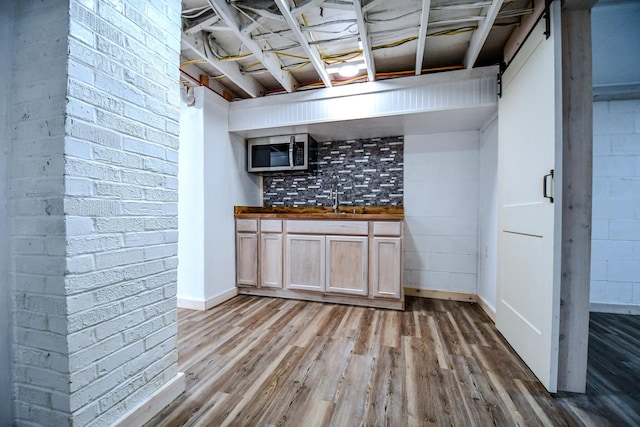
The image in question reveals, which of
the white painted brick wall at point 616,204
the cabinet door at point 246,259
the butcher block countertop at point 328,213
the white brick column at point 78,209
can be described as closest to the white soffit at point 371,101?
the butcher block countertop at point 328,213

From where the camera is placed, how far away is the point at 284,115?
258 centimetres

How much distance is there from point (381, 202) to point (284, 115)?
144cm

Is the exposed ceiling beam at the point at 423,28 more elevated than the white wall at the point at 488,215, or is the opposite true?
the exposed ceiling beam at the point at 423,28

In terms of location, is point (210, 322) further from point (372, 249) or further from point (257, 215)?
point (372, 249)

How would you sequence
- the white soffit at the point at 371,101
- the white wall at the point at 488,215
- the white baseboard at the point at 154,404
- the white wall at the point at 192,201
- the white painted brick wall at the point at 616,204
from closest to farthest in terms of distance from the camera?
the white baseboard at the point at 154,404 < the white soffit at the point at 371,101 < the white wall at the point at 488,215 < the white painted brick wall at the point at 616,204 < the white wall at the point at 192,201

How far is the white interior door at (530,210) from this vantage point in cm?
129

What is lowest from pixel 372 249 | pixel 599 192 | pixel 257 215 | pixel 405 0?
pixel 372 249

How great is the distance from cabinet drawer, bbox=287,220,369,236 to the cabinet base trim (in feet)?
2.12

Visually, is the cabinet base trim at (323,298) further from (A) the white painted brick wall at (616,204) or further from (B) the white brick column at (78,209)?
(A) the white painted brick wall at (616,204)

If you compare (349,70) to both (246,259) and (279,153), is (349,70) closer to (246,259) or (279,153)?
(279,153)

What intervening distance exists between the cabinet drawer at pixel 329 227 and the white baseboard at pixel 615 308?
7.35 ft

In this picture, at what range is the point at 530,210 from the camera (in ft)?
4.91

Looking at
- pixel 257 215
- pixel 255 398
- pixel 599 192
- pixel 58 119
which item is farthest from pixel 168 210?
pixel 599 192

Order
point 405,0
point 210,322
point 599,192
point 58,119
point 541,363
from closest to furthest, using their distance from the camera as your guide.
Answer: point 58,119, point 541,363, point 405,0, point 210,322, point 599,192
